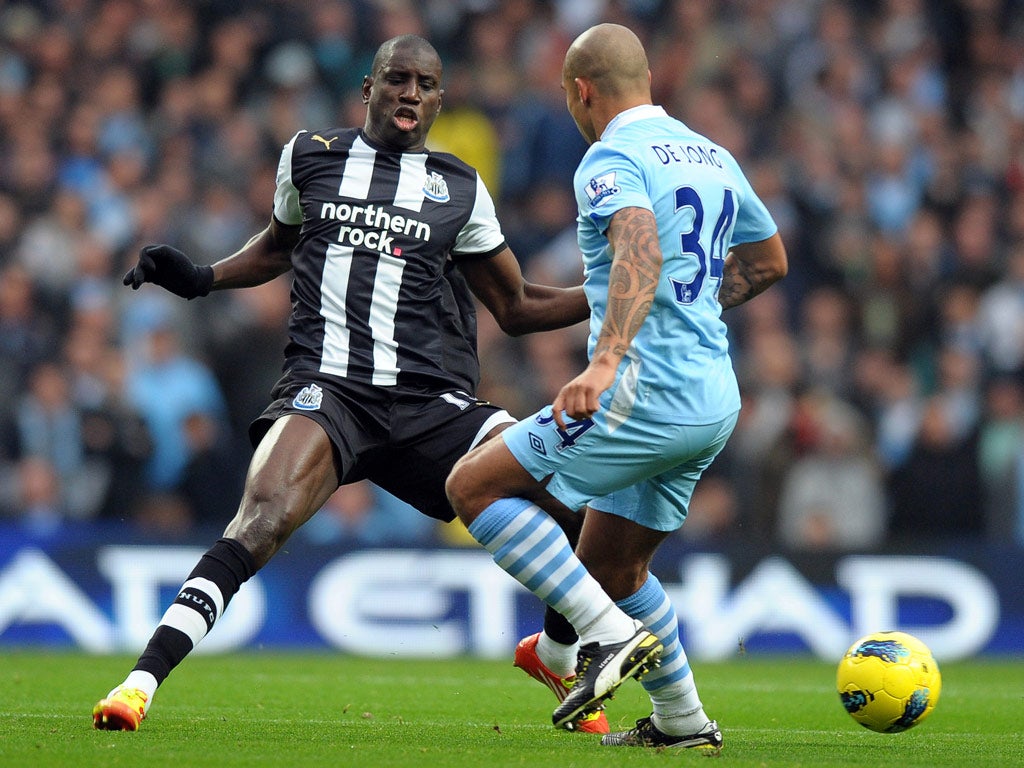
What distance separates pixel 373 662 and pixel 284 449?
473 centimetres

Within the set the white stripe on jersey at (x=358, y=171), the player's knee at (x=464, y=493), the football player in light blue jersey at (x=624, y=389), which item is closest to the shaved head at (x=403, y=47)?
the white stripe on jersey at (x=358, y=171)

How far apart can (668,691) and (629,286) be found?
150 centimetres

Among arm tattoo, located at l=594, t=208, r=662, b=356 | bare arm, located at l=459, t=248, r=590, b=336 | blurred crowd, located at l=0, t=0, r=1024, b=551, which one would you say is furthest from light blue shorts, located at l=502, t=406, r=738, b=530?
blurred crowd, located at l=0, t=0, r=1024, b=551

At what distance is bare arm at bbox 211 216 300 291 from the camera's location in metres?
6.76

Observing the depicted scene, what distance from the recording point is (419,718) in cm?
661

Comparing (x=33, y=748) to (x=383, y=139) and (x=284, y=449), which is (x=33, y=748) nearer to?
(x=284, y=449)

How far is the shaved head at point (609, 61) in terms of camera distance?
5336 mm

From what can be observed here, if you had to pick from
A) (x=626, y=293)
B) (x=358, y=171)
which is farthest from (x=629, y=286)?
(x=358, y=171)

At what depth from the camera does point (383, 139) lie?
6.67m

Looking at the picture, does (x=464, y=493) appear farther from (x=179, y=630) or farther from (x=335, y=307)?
(x=335, y=307)

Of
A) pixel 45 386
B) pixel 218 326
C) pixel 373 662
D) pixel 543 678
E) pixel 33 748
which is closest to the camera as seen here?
pixel 33 748

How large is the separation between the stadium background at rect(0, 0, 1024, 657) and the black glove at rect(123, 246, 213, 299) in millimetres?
4584

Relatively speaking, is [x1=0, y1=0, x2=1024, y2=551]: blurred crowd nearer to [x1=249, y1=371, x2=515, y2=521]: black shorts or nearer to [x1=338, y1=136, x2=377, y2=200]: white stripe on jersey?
[x1=249, y1=371, x2=515, y2=521]: black shorts

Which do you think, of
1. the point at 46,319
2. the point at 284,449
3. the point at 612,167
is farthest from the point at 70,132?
the point at 612,167
